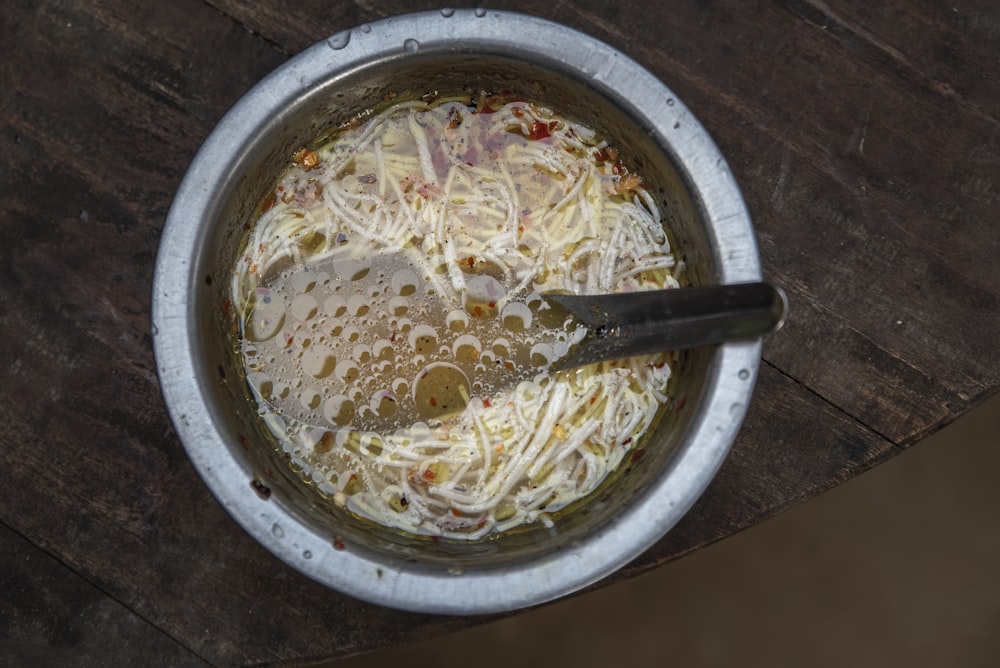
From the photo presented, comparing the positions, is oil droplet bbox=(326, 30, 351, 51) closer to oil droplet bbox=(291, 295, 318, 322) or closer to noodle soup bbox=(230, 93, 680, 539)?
noodle soup bbox=(230, 93, 680, 539)

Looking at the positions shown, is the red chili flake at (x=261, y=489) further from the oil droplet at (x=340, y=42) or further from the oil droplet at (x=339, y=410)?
the oil droplet at (x=340, y=42)

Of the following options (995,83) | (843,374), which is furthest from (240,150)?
(995,83)

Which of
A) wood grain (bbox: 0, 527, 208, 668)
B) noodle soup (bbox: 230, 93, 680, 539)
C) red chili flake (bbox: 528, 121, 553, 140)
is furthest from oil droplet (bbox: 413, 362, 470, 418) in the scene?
wood grain (bbox: 0, 527, 208, 668)

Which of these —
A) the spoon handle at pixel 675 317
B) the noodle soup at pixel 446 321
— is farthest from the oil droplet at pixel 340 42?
the spoon handle at pixel 675 317

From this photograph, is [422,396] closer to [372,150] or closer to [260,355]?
A: [260,355]

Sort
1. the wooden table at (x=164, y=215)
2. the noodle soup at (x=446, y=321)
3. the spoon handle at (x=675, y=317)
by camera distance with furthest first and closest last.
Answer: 1. the wooden table at (x=164, y=215)
2. the noodle soup at (x=446, y=321)
3. the spoon handle at (x=675, y=317)

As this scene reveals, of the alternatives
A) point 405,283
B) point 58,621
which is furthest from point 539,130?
point 58,621
